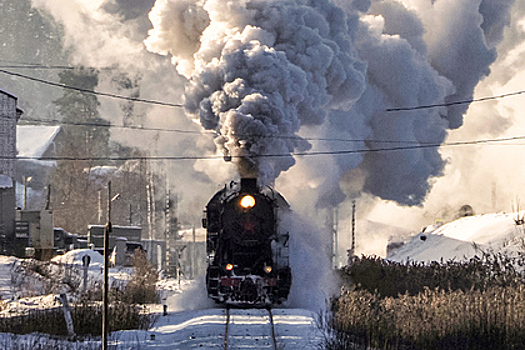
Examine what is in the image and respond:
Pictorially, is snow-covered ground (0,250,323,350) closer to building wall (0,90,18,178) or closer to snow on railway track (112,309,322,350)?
snow on railway track (112,309,322,350)

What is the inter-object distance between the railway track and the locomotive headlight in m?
2.40

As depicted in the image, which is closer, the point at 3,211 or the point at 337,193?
the point at 337,193

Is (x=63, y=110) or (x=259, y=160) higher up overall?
(x=63, y=110)

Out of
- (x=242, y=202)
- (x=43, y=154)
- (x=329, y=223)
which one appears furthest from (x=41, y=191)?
(x=242, y=202)

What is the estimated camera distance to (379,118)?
120 ft

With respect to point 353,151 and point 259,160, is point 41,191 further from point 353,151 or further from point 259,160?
point 259,160

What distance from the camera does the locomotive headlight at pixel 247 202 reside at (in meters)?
19.7

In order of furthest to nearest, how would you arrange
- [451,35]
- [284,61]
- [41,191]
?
[41,191]
[451,35]
[284,61]

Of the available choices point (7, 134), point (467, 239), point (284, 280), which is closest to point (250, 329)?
point (284, 280)

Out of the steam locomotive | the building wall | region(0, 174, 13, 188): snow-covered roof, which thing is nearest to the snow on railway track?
the steam locomotive

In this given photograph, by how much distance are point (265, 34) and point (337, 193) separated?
38.1 feet

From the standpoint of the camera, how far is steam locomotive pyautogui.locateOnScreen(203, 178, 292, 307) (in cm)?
1964

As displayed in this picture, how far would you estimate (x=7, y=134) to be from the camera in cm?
4075

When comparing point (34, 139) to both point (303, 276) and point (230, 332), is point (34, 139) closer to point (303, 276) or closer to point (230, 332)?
point (303, 276)
